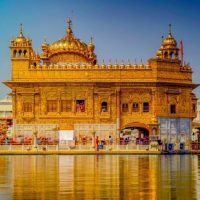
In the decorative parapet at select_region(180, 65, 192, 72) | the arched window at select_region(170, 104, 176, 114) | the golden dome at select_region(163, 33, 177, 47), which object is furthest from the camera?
the golden dome at select_region(163, 33, 177, 47)

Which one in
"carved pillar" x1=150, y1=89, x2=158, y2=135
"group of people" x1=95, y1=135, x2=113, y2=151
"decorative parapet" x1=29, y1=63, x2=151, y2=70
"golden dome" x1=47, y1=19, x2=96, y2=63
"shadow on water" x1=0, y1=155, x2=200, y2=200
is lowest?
"shadow on water" x1=0, y1=155, x2=200, y2=200

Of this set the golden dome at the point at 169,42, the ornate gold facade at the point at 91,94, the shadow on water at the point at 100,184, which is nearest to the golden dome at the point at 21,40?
the ornate gold facade at the point at 91,94

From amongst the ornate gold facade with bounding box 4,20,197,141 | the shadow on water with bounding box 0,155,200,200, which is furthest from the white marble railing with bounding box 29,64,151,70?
the shadow on water with bounding box 0,155,200,200

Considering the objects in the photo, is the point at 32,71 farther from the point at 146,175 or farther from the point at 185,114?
the point at 146,175

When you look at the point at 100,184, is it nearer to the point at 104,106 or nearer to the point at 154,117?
the point at 154,117

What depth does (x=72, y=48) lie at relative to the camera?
62.2m

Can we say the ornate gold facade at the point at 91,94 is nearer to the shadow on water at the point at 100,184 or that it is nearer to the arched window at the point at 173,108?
the arched window at the point at 173,108

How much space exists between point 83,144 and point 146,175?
29012 millimetres

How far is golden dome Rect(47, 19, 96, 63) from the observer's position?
204 feet

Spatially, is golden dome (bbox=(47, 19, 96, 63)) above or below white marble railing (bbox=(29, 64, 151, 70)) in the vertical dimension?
above

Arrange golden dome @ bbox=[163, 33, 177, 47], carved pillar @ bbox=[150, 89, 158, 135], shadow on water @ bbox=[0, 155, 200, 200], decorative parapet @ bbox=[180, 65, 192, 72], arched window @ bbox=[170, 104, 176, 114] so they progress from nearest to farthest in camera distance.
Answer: shadow on water @ bbox=[0, 155, 200, 200], carved pillar @ bbox=[150, 89, 158, 135], arched window @ bbox=[170, 104, 176, 114], decorative parapet @ bbox=[180, 65, 192, 72], golden dome @ bbox=[163, 33, 177, 47]

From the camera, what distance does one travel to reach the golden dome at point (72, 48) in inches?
2450

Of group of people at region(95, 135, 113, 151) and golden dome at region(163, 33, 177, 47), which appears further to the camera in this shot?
golden dome at region(163, 33, 177, 47)

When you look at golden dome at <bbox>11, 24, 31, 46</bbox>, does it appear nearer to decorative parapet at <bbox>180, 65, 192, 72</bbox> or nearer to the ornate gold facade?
the ornate gold facade
